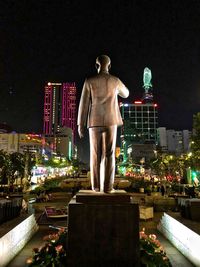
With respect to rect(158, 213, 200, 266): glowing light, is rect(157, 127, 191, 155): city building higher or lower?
higher

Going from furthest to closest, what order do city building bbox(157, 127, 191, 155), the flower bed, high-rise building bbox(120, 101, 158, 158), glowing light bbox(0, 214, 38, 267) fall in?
high-rise building bbox(120, 101, 158, 158) < city building bbox(157, 127, 191, 155) < glowing light bbox(0, 214, 38, 267) < the flower bed

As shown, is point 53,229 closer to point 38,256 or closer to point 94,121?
point 38,256

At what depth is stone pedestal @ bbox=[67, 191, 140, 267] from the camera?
526 cm

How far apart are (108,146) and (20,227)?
4.44 metres

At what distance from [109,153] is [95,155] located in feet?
1.10

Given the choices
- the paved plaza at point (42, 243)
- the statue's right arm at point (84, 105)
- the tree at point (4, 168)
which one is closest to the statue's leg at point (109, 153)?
the statue's right arm at point (84, 105)

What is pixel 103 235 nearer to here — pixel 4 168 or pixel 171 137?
pixel 4 168

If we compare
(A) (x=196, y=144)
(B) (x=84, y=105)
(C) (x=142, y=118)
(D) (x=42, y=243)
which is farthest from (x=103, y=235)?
(C) (x=142, y=118)

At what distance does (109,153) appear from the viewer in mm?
6312

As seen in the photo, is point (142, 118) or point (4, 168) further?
point (142, 118)

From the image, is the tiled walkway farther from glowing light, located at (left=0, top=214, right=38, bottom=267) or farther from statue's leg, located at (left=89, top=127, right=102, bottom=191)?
statue's leg, located at (left=89, top=127, right=102, bottom=191)

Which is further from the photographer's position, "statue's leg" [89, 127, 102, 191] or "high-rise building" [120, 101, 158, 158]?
"high-rise building" [120, 101, 158, 158]

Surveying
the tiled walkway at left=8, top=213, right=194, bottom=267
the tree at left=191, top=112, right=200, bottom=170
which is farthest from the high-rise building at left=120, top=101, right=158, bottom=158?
the tiled walkway at left=8, top=213, right=194, bottom=267

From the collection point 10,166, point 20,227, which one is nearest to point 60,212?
point 20,227
